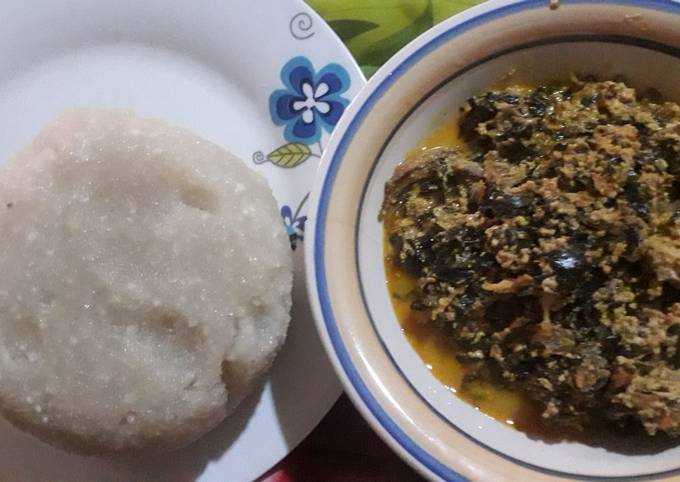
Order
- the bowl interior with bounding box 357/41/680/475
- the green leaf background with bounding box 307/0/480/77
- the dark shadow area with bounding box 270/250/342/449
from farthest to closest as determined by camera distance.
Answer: the green leaf background with bounding box 307/0/480/77
the dark shadow area with bounding box 270/250/342/449
the bowl interior with bounding box 357/41/680/475

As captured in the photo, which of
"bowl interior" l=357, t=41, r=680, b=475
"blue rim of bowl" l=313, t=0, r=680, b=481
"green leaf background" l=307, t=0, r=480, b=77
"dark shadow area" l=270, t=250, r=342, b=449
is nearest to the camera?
"blue rim of bowl" l=313, t=0, r=680, b=481

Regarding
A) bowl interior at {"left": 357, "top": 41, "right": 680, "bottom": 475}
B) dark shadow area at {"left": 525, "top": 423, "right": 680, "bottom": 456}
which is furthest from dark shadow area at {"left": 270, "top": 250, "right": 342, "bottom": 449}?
dark shadow area at {"left": 525, "top": 423, "right": 680, "bottom": 456}

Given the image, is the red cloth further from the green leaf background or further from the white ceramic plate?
the green leaf background

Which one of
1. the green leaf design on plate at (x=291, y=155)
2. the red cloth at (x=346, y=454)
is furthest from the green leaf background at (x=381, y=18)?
the red cloth at (x=346, y=454)

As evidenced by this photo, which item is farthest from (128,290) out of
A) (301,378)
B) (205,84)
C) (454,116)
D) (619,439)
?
(619,439)

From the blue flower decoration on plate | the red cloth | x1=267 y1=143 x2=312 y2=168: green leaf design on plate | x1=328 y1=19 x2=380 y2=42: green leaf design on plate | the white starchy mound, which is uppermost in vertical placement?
x1=328 y1=19 x2=380 y2=42: green leaf design on plate

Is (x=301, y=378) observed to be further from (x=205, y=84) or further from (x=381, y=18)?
(x=381, y=18)

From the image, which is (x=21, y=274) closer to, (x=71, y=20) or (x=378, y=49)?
(x=71, y=20)

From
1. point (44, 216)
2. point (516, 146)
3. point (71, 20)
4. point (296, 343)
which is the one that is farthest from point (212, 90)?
point (516, 146)
